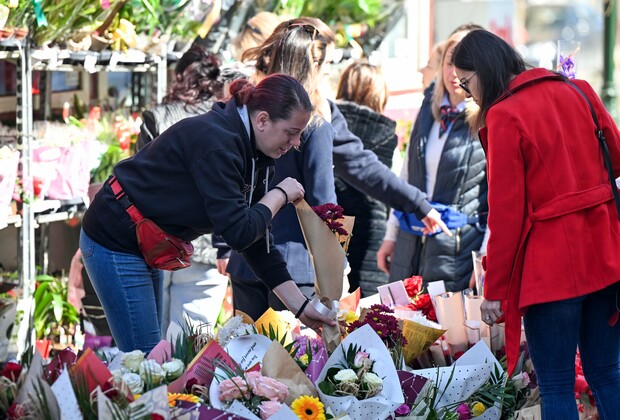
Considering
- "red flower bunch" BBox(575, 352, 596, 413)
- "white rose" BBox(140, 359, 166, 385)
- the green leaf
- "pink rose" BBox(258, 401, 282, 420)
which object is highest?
"white rose" BBox(140, 359, 166, 385)

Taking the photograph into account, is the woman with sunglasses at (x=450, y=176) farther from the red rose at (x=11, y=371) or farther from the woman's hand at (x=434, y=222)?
the red rose at (x=11, y=371)

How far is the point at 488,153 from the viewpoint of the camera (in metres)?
2.88

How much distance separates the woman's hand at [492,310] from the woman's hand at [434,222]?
124cm

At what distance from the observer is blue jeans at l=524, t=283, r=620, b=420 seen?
285cm

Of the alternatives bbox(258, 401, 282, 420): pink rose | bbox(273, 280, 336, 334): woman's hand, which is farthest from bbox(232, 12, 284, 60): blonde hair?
bbox(258, 401, 282, 420): pink rose

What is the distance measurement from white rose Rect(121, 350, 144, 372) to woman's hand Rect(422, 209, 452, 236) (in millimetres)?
1906

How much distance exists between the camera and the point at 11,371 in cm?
240

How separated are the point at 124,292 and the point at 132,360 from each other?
507mm

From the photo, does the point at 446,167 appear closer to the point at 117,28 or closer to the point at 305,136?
the point at 305,136

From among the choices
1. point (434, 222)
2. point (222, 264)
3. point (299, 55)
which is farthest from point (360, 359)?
point (222, 264)

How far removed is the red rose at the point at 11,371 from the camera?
238 centimetres

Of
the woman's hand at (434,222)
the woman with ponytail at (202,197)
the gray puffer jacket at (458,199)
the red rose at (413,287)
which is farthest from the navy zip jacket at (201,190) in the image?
the gray puffer jacket at (458,199)

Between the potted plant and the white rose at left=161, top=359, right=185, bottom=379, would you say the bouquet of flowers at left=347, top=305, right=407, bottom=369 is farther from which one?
the potted plant

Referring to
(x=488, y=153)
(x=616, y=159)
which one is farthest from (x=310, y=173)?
(x=616, y=159)
